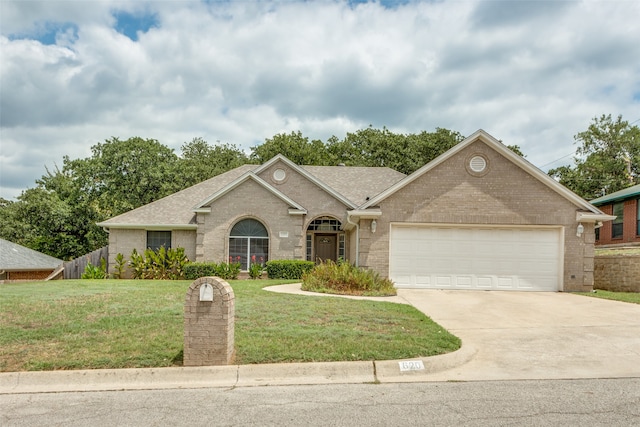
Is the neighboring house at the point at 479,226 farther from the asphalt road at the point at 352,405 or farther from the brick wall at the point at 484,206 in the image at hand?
the asphalt road at the point at 352,405

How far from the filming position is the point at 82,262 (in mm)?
25484

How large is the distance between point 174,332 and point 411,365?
4.03 meters

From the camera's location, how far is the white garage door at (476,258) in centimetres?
1748

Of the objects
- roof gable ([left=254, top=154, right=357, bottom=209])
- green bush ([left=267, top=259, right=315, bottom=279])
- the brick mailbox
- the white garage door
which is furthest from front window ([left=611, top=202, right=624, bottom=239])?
the brick mailbox

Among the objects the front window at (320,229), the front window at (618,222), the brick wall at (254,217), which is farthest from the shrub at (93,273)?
the front window at (618,222)

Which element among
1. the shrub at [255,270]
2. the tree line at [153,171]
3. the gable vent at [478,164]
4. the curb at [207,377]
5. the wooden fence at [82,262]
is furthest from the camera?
the tree line at [153,171]

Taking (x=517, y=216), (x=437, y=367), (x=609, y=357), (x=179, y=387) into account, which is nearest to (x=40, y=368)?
(x=179, y=387)

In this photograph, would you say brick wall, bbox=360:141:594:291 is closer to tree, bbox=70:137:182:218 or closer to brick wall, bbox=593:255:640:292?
brick wall, bbox=593:255:640:292

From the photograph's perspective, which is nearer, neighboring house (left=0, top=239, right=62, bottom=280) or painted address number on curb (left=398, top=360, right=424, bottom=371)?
painted address number on curb (left=398, top=360, right=424, bottom=371)

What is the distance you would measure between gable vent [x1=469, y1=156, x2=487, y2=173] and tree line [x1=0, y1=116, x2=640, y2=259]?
24.1 meters

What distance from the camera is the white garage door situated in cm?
1748

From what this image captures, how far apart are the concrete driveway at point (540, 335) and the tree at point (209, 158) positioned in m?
32.8

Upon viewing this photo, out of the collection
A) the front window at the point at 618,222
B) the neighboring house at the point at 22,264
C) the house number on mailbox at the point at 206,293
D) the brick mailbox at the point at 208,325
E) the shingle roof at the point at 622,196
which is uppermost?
the shingle roof at the point at 622,196

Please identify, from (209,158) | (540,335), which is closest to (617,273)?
(540,335)
